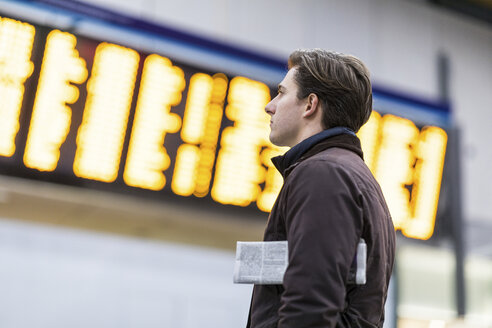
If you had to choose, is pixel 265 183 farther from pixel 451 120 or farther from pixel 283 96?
pixel 283 96

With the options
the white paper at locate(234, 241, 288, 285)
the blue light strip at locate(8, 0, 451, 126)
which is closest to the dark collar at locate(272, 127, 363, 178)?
the white paper at locate(234, 241, 288, 285)

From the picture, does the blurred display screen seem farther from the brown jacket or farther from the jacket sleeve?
the jacket sleeve

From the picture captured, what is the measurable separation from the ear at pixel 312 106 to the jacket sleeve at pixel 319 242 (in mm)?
175

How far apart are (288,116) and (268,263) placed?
1.06 feet

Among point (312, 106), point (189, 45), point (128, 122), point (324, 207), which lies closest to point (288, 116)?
point (312, 106)

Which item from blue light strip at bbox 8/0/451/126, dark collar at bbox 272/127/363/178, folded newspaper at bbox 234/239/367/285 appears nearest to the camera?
folded newspaper at bbox 234/239/367/285

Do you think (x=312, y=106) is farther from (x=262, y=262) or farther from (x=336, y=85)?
(x=262, y=262)

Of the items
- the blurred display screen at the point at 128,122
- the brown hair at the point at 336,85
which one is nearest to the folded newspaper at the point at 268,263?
the brown hair at the point at 336,85

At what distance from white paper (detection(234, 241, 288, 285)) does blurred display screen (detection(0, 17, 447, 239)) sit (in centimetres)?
211

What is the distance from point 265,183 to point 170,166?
0.56m

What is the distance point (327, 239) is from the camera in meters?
1.24

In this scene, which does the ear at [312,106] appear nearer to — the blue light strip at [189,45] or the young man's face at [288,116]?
the young man's face at [288,116]

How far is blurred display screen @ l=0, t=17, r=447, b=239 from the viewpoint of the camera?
3.31 meters

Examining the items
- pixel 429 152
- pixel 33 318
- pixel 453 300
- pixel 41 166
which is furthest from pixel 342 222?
pixel 453 300
